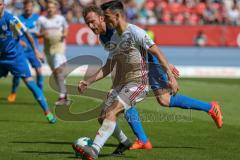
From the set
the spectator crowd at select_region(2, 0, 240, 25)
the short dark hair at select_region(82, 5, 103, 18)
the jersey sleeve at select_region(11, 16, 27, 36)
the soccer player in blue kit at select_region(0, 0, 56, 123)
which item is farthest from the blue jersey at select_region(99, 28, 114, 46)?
the spectator crowd at select_region(2, 0, 240, 25)

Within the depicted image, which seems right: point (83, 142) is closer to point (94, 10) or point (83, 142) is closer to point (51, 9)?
point (94, 10)

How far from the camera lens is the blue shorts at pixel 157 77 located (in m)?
9.17

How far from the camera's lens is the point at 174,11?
30219 millimetres

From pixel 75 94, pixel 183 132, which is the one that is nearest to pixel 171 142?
pixel 183 132

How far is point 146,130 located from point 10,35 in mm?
3124

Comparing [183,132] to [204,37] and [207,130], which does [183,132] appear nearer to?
[207,130]

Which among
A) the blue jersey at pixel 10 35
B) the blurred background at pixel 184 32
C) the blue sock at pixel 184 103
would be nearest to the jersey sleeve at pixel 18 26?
the blue jersey at pixel 10 35

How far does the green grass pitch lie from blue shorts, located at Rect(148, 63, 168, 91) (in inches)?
36.0

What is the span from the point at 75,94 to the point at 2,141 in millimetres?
6864

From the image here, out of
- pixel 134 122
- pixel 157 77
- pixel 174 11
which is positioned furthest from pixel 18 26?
pixel 174 11

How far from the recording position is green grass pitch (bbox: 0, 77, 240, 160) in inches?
345

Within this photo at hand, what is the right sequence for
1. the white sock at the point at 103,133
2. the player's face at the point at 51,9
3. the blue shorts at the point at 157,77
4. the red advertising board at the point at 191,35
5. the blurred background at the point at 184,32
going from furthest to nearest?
1. the red advertising board at the point at 191,35
2. the blurred background at the point at 184,32
3. the player's face at the point at 51,9
4. the blue shorts at the point at 157,77
5. the white sock at the point at 103,133

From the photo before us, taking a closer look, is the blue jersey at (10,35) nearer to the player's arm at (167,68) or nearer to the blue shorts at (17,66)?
the blue shorts at (17,66)

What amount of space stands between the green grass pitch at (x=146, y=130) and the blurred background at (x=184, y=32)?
10564 mm
